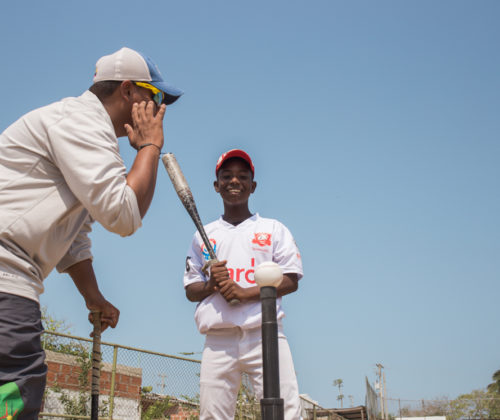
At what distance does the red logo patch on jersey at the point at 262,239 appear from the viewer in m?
3.87

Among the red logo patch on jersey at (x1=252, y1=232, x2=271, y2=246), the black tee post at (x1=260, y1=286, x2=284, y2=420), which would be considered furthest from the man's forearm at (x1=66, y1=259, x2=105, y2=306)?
the red logo patch on jersey at (x1=252, y1=232, x2=271, y2=246)

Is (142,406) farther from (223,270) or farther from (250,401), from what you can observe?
(223,270)

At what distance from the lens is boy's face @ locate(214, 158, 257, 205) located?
4184mm

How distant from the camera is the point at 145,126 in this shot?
6.87 ft

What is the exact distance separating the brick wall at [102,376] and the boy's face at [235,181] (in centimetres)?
358

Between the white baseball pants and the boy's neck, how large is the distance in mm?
867

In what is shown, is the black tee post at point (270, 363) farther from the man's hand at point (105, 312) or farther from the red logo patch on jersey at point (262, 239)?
the red logo patch on jersey at point (262, 239)

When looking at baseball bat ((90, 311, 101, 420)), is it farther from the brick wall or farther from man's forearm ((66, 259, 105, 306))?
the brick wall

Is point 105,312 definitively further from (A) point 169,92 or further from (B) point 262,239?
(B) point 262,239

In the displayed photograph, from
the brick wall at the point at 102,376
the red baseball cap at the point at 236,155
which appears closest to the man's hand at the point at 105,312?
the red baseball cap at the point at 236,155

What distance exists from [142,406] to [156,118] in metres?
6.73

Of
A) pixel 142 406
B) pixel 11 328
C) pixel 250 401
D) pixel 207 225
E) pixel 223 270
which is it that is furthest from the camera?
pixel 250 401

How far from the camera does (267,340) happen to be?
7.94ft

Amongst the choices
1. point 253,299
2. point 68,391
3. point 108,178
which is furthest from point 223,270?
point 68,391
